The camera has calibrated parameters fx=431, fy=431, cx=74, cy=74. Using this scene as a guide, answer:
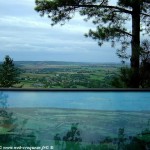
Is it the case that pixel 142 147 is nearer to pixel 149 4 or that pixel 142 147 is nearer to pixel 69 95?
pixel 69 95

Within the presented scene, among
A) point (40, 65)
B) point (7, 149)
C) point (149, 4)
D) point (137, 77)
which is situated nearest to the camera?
point (7, 149)

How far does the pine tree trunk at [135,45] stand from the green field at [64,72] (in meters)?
0.43

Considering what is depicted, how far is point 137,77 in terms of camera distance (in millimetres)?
10578

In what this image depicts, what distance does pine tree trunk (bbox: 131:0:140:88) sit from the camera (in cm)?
1056

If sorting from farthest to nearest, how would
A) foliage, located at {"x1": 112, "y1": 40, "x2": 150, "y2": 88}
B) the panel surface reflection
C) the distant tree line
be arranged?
the distant tree line < foliage, located at {"x1": 112, "y1": 40, "x2": 150, "y2": 88} < the panel surface reflection

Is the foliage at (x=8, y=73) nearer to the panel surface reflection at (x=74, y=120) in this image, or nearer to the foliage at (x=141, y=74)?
the foliage at (x=141, y=74)

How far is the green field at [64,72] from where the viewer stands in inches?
435

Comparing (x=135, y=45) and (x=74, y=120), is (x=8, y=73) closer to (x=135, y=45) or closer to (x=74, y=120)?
(x=135, y=45)

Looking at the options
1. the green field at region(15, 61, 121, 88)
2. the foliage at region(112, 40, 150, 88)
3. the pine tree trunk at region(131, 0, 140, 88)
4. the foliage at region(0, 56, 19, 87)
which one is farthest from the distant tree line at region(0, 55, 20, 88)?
the pine tree trunk at region(131, 0, 140, 88)

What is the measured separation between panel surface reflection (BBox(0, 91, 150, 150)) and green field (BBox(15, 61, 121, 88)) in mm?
6359

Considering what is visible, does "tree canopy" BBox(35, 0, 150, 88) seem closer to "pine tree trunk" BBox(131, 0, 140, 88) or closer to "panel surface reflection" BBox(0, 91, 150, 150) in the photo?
"pine tree trunk" BBox(131, 0, 140, 88)

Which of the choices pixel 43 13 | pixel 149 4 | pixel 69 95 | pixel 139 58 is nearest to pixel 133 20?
pixel 149 4

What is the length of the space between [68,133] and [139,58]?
24.4 ft

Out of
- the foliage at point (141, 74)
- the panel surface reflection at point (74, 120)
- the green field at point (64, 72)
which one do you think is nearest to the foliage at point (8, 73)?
the green field at point (64, 72)
